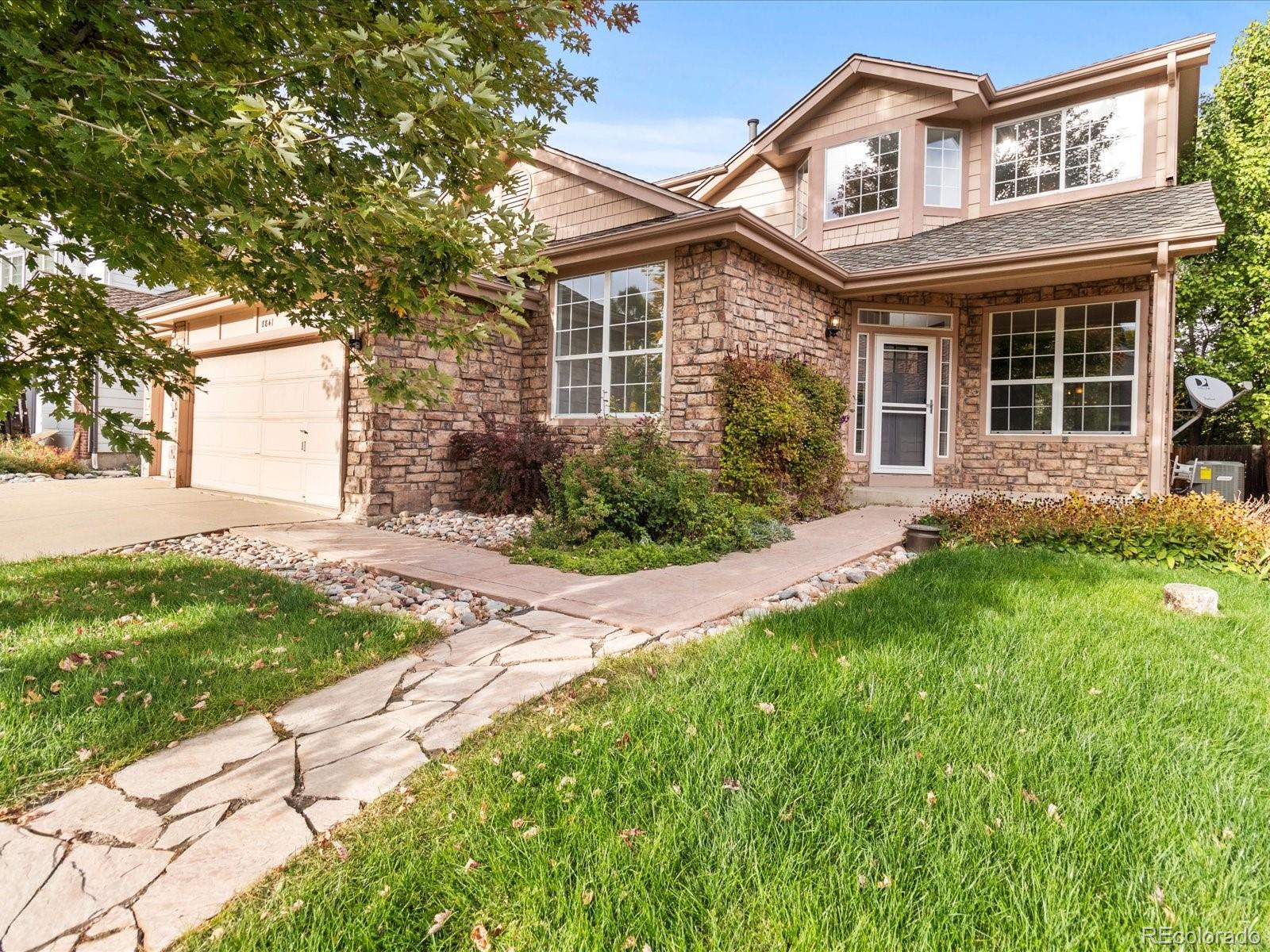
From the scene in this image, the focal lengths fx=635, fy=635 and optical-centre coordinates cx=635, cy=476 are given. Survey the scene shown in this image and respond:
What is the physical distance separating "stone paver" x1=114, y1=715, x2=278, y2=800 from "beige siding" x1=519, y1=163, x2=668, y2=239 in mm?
7473

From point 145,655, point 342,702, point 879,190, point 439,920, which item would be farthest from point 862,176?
point 439,920

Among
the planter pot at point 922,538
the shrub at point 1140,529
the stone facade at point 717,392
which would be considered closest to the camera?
the shrub at point 1140,529

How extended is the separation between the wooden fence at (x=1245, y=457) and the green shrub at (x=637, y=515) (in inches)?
345

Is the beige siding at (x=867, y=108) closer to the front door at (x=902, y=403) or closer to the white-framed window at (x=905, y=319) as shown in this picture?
the white-framed window at (x=905, y=319)

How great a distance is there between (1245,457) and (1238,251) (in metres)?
3.86

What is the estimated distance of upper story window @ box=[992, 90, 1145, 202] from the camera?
367 inches

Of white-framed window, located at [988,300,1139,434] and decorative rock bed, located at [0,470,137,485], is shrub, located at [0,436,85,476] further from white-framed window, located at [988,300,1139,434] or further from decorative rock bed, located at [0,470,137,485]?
white-framed window, located at [988,300,1139,434]

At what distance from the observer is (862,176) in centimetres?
1083

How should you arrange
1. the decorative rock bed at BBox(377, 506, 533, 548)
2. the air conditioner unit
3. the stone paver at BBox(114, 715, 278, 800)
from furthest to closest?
1. the air conditioner unit
2. the decorative rock bed at BBox(377, 506, 533, 548)
3. the stone paver at BBox(114, 715, 278, 800)

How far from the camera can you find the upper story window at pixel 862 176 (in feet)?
34.5

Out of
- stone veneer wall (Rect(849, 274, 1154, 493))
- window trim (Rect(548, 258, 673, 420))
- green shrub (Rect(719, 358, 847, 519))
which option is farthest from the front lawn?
stone veneer wall (Rect(849, 274, 1154, 493))

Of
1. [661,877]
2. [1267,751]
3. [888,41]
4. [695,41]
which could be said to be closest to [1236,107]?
[888,41]

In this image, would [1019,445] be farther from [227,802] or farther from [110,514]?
[110,514]

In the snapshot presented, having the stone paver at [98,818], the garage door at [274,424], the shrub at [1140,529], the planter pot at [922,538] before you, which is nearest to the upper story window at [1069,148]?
the shrub at [1140,529]
